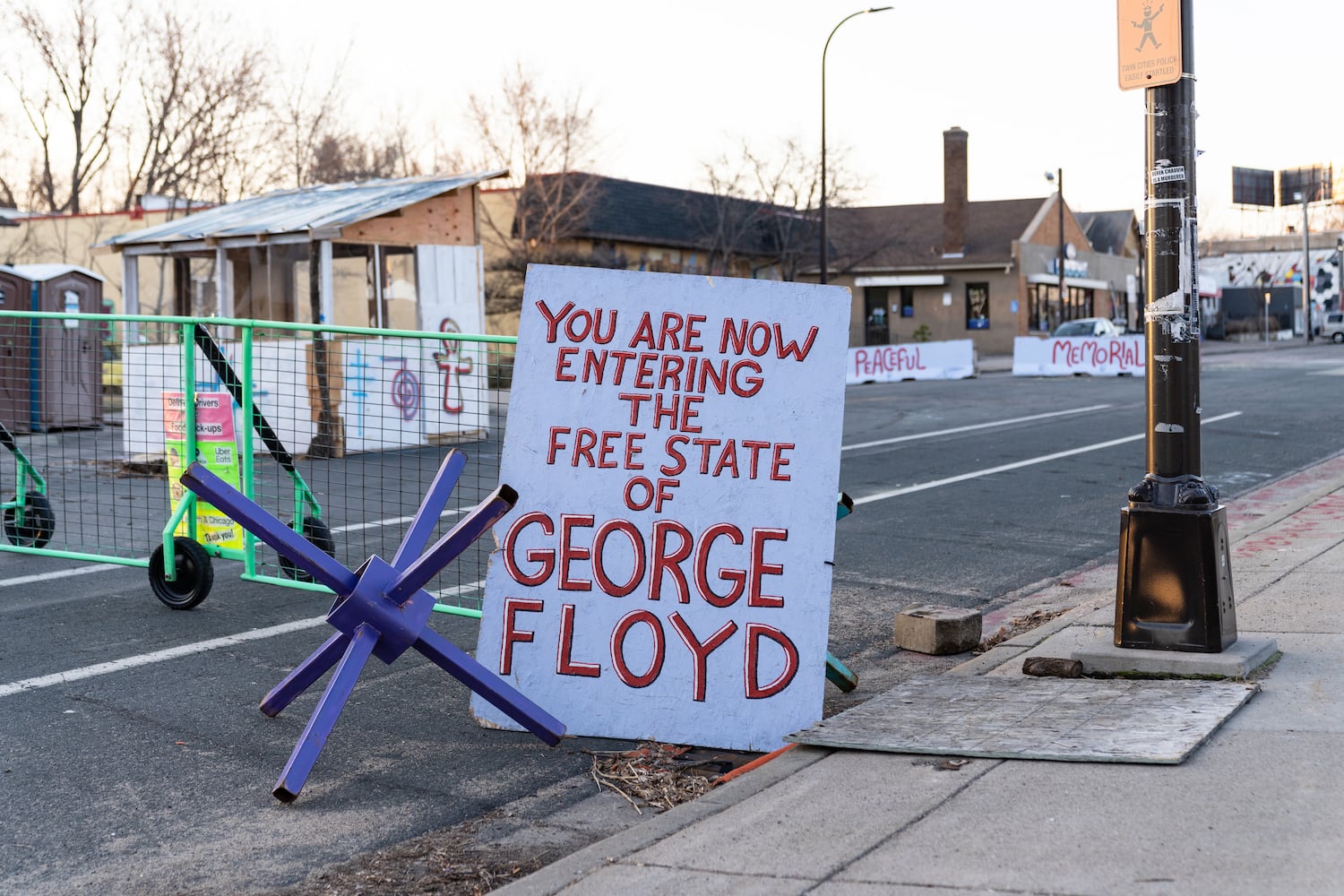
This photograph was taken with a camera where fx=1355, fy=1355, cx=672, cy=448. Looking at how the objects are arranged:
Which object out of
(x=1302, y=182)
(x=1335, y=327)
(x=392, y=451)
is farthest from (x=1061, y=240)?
(x=1302, y=182)

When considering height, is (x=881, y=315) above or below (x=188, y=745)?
above

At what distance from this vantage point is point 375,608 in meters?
4.61

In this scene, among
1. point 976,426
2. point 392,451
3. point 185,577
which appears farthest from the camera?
point 976,426

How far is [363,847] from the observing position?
406 cm

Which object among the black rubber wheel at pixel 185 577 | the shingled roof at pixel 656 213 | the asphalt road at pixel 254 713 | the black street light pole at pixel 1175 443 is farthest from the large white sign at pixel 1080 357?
the black rubber wheel at pixel 185 577

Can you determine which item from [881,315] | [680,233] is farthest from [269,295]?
[881,315]

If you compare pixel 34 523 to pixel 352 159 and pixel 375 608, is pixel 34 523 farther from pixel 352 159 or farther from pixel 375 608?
pixel 352 159

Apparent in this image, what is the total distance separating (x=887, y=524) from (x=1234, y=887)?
697 cm

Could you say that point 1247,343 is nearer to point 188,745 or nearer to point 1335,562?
point 1335,562

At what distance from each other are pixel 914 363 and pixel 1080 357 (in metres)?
4.50

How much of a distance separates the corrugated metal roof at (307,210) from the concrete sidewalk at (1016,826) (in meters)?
13.3

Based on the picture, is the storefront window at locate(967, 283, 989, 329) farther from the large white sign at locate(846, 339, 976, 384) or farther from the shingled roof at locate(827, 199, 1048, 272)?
the large white sign at locate(846, 339, 976, 384)

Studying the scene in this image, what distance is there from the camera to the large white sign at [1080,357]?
3475cm

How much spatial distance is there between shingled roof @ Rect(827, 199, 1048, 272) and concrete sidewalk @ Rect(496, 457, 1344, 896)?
51.6 meters
